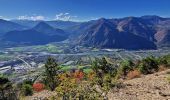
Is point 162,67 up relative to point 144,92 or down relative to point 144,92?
down

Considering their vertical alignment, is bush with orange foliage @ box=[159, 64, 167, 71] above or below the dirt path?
below

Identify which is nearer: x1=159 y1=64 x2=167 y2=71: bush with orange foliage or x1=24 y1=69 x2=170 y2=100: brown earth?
x1=24 y1=69 x2=170 y2=100: brown earth

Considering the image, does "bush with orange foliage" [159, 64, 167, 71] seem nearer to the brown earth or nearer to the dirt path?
the brown earth

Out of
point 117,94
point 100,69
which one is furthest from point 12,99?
point 100,69

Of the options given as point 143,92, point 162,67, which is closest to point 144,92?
point 143,92

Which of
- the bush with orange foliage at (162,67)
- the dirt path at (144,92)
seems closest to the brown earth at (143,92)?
the dirt path at (144,92)

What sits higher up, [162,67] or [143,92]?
[143,92]

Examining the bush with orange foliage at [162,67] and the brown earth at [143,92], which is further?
the bush with orange foliage at [162,67]

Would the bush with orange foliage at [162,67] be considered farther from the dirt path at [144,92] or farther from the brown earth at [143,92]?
the dirt path at [144,92]

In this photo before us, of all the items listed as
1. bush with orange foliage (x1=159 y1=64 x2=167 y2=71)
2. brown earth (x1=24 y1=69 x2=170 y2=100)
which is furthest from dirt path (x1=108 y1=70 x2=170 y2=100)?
bush with orange foliage (x1=159 y1=64 x2=167 y2=71)

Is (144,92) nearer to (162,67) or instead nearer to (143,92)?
(143,92)

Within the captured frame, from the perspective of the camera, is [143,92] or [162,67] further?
[162,67]

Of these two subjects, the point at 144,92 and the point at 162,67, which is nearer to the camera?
the point at 144,92

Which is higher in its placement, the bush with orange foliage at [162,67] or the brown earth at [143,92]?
the brown earth at [143,92]
